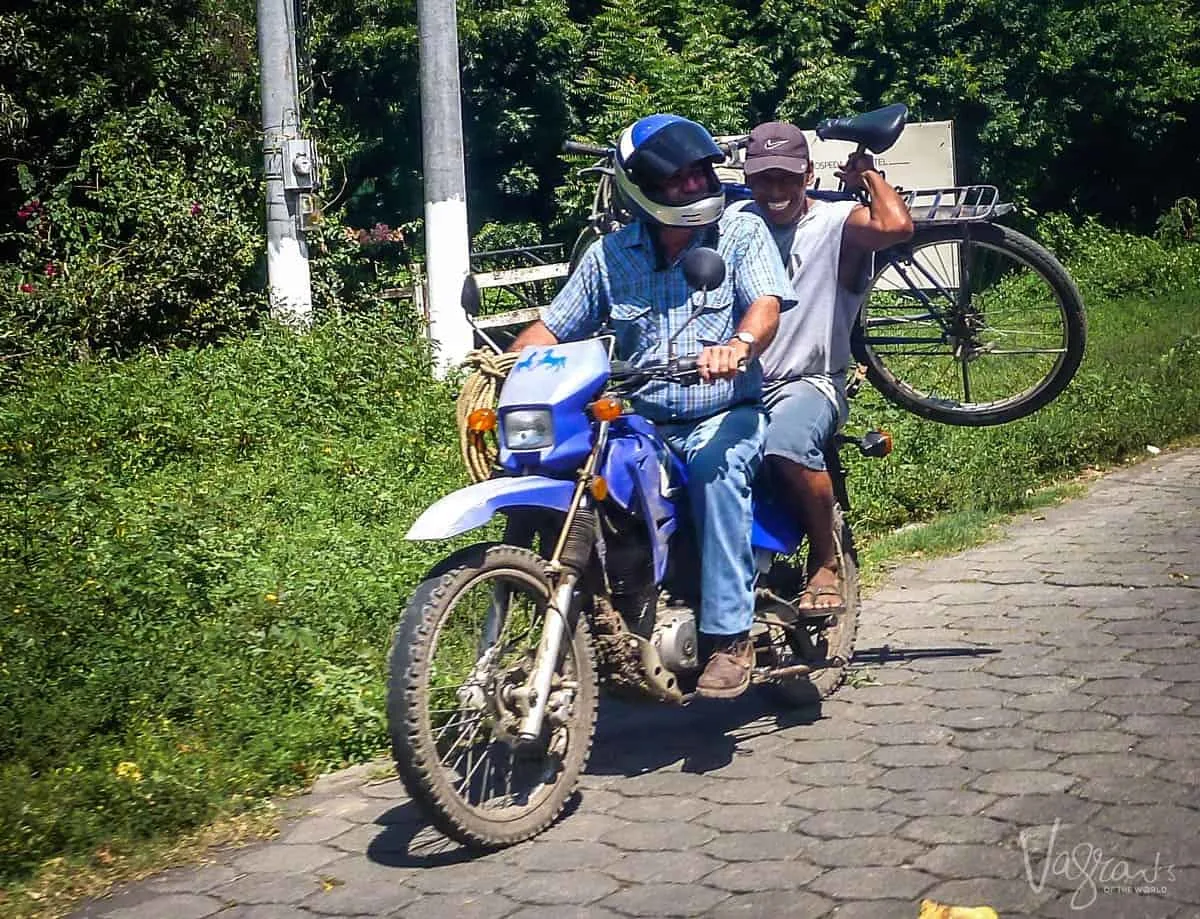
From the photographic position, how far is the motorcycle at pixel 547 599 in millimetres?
4234

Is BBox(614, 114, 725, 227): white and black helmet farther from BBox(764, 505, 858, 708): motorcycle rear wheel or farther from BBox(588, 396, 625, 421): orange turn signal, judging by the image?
BBox(764, 505, 858, 708): motorcycle rear wheel

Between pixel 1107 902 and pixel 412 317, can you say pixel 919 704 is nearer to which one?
pixel 1107 902

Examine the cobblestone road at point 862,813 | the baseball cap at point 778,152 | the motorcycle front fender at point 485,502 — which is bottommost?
the cobblestone road at point 862,813

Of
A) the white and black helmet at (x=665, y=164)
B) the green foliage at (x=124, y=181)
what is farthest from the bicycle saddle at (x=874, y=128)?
the green foliage at (x=124, y=181)

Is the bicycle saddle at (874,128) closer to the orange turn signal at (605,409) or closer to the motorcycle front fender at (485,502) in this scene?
the orange turn signal at (605,409)

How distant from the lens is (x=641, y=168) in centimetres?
493

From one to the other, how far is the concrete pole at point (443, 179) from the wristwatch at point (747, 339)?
700 centimetres

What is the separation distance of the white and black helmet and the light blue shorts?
70 centimetres

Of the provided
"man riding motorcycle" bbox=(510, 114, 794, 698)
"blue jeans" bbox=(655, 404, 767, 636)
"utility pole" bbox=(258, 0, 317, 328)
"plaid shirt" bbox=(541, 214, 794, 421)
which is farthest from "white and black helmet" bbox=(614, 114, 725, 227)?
"utility pole" bbox=(258, 0, 317, 328)

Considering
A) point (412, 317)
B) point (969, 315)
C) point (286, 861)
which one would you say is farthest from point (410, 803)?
point (412, 317)

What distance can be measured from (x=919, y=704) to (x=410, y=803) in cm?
183

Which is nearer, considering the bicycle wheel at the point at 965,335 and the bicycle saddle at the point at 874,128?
the bicycle saddle at the point at 874,128

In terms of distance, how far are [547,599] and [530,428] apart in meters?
0.49

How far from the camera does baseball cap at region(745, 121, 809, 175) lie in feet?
18.0
